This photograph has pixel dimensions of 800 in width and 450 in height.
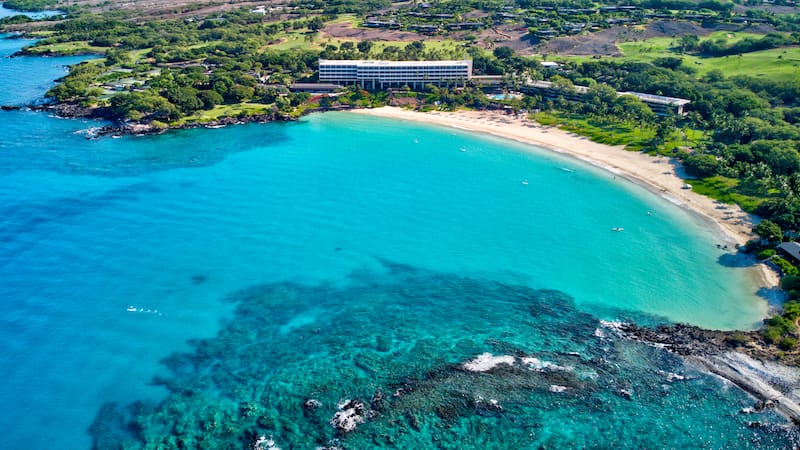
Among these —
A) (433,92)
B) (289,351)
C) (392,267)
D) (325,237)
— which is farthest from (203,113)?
(289,351)

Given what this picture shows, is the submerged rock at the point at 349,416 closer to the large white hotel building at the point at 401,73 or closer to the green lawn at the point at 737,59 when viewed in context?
the large white hotel building at the point at 401,73

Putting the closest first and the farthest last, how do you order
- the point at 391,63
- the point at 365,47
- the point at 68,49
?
the point at 391,63
the point at 365,47
the point at 68,49

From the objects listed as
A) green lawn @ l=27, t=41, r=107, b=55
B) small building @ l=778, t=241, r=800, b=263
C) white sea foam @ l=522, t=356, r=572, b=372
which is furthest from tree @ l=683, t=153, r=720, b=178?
green lawn @ l=27, t=41, r=107, b=55

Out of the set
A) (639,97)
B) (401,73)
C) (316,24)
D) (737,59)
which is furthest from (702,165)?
(316,24)

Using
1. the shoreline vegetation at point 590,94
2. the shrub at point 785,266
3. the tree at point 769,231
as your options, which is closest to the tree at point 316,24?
the shoreline vegetation at point 590,94

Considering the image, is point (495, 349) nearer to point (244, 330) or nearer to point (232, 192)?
point (244, 330)

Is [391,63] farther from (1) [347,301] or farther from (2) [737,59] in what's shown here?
(2) [737,59]

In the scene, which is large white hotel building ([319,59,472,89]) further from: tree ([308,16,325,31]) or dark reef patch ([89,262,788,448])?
dark reef patch ([89,262,788,448])
